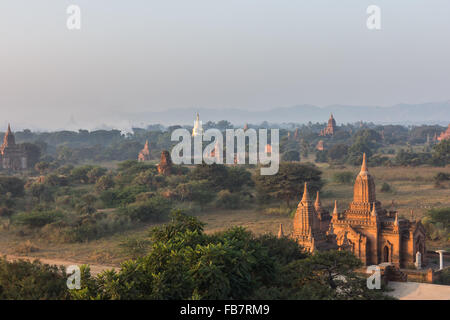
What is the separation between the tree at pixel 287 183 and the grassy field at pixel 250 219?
1793 millimetres

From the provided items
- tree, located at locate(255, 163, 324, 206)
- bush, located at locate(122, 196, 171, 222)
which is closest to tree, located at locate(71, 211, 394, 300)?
bush, located at locate(122, 196, 171, 222)

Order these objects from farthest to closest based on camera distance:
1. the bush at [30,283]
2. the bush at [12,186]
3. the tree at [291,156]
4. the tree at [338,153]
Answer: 1. the tree at [338,153]
2. the tree at [291,156]
3. the bush at [12,186]
4. the bush at [30,283]

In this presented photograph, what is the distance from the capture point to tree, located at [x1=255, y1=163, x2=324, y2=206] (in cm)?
4416

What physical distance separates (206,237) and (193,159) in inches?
2411

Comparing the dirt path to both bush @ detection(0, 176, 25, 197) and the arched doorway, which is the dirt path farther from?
bush @ detection(0, 176, 25, 197)

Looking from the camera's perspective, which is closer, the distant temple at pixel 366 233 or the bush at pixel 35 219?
the distant temple at pixel 366 233

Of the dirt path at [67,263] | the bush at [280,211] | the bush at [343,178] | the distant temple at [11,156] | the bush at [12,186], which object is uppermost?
the distant temple at [11,156]

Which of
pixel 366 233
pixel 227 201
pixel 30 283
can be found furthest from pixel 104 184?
pixel 30 283

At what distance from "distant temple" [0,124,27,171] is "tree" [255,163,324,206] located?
145ft

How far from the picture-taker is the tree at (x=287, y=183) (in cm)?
4416

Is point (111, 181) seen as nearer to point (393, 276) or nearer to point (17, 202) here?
point (17, 202)

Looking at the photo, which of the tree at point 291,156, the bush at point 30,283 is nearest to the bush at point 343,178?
the tree at point 291,156

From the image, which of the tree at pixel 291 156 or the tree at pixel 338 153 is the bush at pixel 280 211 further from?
the tree at pixel 338 153

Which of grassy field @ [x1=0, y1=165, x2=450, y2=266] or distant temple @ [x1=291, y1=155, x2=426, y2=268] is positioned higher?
distant temple @ [x1=291, y1=155, x2=426, y2=268]
